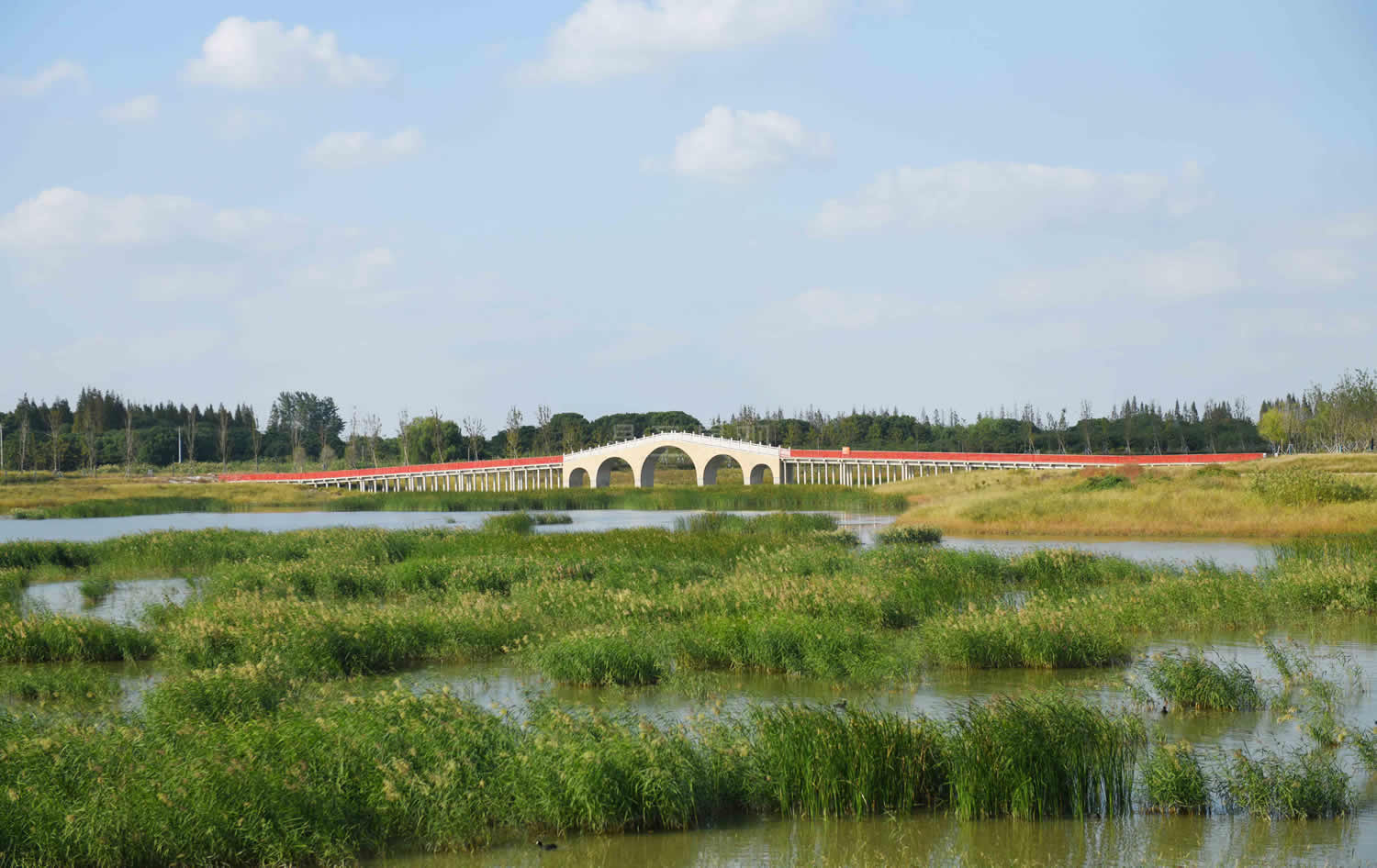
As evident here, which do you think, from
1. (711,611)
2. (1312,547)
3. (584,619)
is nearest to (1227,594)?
(1312,547)

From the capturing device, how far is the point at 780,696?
40.6 ft

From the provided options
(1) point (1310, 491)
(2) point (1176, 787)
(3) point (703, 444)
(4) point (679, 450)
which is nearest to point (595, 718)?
(2) point (1176, 787)

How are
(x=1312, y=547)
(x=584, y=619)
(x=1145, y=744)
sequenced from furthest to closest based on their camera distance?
(x=1312, y=547) < (x=584, y=619) < (x=1145, y=744)

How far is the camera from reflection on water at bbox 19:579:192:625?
1911 centimetres

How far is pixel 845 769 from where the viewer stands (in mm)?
8641

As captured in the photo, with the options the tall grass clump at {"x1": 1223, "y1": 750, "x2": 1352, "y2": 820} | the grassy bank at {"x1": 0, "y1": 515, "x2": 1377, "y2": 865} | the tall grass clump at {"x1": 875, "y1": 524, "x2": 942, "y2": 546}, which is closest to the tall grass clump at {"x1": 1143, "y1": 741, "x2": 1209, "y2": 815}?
the grassy bank at {"x1": 0, "y1": 515, "x2": 1377, "y2": 865}

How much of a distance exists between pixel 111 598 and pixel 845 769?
58.7ft

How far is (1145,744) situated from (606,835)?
185 inches

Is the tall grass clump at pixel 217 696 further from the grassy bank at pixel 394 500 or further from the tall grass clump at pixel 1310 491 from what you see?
the grassy bank at pixel 394 500

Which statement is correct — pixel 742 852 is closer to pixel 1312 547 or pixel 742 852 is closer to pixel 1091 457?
pixel 1312 547

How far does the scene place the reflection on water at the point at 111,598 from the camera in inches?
752

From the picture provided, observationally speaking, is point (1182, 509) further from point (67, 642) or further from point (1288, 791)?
point (67, 642)

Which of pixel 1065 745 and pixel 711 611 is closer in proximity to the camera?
pixel 1065 745

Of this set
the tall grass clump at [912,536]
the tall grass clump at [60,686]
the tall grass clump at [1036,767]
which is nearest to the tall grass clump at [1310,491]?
the tall grass clump at [912,536]
